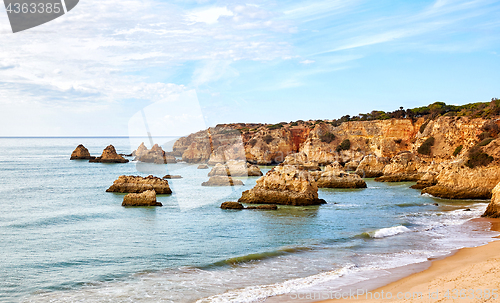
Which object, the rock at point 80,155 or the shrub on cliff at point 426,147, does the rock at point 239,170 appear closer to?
the shrub on cliff at point 426,147

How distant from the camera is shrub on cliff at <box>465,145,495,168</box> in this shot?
2656cm

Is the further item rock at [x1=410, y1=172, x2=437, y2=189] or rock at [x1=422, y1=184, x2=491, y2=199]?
rock at [x1=410, y1=172, x2=437, y2=189]

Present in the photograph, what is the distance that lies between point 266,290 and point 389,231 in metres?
9.91

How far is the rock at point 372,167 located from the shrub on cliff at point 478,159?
63.7 feet

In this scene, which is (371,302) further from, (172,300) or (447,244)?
(447,244)

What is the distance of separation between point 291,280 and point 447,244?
785 centimetres

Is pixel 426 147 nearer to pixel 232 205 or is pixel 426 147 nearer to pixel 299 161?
pixel 299 161

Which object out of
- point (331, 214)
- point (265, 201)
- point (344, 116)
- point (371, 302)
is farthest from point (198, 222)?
point (344, 116)

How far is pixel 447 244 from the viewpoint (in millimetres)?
15898

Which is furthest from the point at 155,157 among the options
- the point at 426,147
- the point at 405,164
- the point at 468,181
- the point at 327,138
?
the point at 468,181

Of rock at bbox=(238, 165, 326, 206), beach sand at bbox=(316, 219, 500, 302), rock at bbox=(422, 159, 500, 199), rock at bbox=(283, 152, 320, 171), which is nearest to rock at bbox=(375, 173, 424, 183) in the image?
rock at bbox=(422, 159, 500, 199)

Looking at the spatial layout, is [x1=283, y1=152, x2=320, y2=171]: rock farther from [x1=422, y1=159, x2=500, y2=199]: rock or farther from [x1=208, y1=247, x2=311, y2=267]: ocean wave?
[x1=208, y1=247, x2=311, y2=267]: ocean wave

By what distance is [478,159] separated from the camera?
88.3 feet

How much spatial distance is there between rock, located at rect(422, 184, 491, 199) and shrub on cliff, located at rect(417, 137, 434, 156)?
60.5 feet
